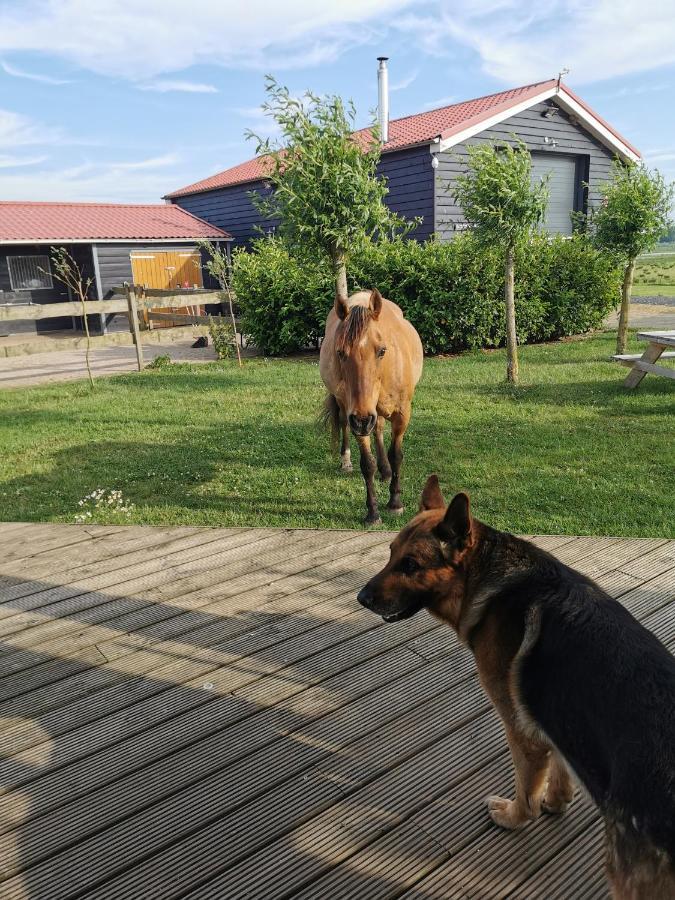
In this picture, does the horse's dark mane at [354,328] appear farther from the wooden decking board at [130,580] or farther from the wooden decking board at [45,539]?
the wooden decking board at [45,539]

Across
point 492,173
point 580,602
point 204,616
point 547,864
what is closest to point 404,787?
point 547,864

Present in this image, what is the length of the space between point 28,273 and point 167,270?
488 cm

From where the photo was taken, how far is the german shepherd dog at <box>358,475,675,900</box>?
150 cm

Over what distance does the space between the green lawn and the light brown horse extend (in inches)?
15.3

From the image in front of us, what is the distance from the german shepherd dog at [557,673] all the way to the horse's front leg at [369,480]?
268 centimetres

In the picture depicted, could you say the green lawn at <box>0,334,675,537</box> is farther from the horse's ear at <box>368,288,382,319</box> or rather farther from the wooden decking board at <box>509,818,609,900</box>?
the wooden decking board at <box>509,818,609,900</box>

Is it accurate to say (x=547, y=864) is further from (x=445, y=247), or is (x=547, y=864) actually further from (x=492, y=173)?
(x=445, y=247)

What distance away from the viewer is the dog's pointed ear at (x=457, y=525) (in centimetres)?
214

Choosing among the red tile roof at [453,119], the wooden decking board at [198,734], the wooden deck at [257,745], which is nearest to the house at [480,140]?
the red tile roof at [453,119]

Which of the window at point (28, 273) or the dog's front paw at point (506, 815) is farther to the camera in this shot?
the window at point (28, 273)

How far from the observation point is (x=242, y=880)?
6.68 ft

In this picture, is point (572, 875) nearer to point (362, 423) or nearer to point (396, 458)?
point (362, 423)

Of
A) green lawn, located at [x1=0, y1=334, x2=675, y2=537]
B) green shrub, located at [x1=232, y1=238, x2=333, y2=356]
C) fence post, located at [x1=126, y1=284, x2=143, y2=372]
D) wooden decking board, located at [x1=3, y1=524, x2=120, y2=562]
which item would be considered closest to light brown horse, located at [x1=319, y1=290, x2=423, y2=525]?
green lawn, located at [x1=0, y1=334, x2=675, y2=537]

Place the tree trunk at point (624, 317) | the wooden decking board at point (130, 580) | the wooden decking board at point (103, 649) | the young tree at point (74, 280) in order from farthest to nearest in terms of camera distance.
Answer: the tree trunk at point (624, 317), the young tree at point (74, 280), the wooden decking board at point (130, 580), the wooden decking board at point (103, 649)
